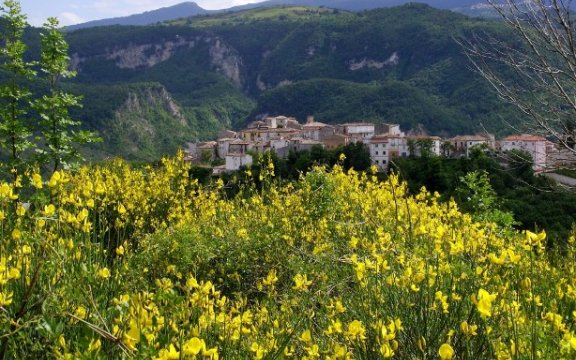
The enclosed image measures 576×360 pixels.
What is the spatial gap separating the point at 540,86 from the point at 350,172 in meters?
3.08

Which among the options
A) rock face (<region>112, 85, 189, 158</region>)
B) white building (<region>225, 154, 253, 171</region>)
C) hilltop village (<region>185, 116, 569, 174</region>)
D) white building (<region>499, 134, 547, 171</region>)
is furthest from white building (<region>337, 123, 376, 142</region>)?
rock face (<region>112, 85, 189, 158</region>)

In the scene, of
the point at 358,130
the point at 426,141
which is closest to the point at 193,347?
the point at 426,141

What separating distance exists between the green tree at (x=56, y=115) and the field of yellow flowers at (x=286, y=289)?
1.41 metres

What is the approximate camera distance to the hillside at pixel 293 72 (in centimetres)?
10488

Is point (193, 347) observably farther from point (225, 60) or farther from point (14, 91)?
point (225, 60)

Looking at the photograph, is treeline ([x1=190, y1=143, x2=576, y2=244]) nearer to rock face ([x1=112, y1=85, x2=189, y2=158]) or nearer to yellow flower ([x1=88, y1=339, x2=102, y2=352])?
yellow flower ([x1=88, y1=339, x2=102, y2=352])

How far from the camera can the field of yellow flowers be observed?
2201 millimetres

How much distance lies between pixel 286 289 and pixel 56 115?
4.38 m

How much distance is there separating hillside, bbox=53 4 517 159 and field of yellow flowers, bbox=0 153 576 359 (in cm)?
7711

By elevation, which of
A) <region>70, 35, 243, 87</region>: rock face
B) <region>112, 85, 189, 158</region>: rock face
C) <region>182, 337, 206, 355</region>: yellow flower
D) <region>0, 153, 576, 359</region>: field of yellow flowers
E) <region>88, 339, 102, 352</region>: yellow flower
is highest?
<region>70, 35, 243, 87</region>: rock face

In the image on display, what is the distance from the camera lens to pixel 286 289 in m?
4.68

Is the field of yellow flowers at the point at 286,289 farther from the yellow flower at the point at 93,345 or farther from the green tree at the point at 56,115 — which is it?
the green tree at the point at 56,115

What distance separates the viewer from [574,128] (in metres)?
6.55

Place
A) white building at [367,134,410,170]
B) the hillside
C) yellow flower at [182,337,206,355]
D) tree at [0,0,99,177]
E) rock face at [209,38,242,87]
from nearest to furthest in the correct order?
1. yellow flower at [182,337,206,355]
2. tree at [0,0,99,177]
3. white building at [367,134,410,170]
4. the hillside
5. rock face at [209,38,242,87]
